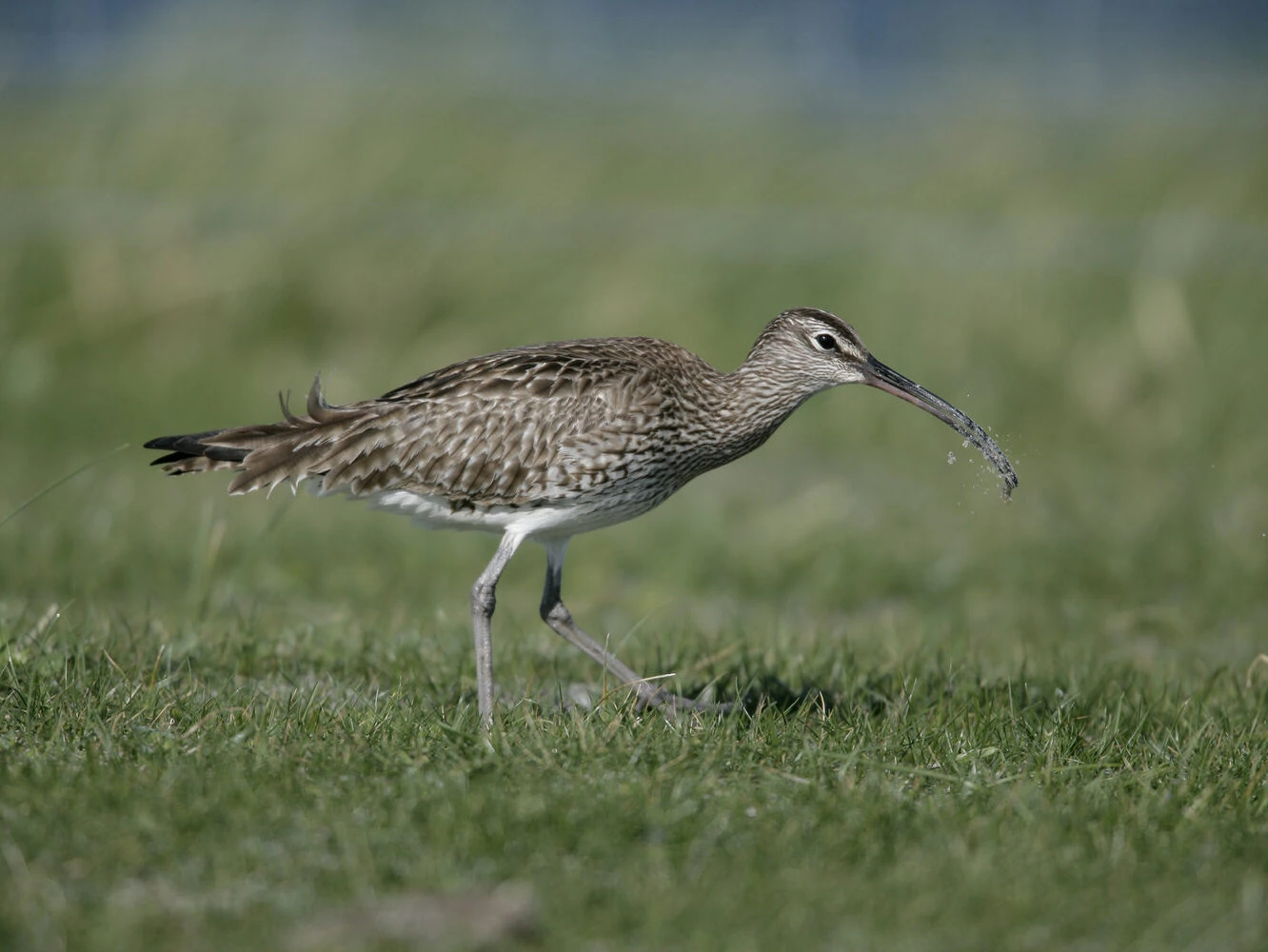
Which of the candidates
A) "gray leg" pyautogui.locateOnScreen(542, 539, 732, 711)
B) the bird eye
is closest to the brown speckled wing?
"gray leg" pyautogui.locateOnScreen(542, 539, 732, 711)

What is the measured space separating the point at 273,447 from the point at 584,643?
1558 millimetres

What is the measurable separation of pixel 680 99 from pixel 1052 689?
1616 cm

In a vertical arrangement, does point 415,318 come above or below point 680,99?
below

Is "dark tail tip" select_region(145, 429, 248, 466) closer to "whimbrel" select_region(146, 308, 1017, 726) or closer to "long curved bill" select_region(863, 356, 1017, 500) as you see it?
"whimbrel" select_region(146, 308, 1017, 726)

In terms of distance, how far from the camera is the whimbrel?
265 inches

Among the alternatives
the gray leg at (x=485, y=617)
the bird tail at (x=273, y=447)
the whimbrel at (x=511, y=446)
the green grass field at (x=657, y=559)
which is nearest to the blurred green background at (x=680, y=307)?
the green grass field at (x=657, y=559)

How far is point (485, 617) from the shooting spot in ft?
22.0

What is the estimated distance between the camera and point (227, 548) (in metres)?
10.2

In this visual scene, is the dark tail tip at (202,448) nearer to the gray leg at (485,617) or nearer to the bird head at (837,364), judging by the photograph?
the gray leg at (485,617)

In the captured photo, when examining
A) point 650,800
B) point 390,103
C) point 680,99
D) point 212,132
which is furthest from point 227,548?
point 680,99

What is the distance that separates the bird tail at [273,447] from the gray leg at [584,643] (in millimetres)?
1087

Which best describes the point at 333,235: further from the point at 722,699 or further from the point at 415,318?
the point at 722,699

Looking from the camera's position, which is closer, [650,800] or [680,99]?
[650,800]

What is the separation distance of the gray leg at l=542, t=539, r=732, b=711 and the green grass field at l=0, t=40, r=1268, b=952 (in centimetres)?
15
